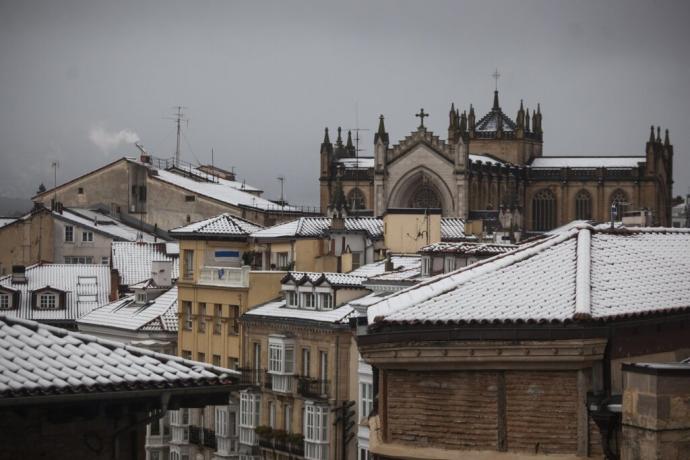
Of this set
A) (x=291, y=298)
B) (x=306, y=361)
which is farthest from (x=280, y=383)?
(x=291, y=298)

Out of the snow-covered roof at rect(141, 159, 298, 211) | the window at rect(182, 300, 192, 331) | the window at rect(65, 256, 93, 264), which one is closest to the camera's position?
the window at rect(182, 300, 192, 331)

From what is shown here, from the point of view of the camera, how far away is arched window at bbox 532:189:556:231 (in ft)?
490

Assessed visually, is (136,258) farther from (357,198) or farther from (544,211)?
(544,211)

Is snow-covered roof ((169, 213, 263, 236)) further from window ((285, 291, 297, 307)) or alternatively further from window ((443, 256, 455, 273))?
window ((443, 256, 455, 273))

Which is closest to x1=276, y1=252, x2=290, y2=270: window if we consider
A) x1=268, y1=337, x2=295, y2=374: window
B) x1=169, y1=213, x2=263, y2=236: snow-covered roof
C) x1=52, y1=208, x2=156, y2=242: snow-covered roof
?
x1=169, y1=213, x2=263, y2=236: snow-covered roof

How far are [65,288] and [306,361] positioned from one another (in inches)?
1073

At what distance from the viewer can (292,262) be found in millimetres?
69000

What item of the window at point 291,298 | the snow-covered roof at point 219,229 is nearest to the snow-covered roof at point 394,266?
the window at point 291,298

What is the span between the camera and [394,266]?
61594 mm

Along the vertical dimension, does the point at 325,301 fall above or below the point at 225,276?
below

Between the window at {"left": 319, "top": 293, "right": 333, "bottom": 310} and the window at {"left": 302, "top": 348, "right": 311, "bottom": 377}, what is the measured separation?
1447 mm

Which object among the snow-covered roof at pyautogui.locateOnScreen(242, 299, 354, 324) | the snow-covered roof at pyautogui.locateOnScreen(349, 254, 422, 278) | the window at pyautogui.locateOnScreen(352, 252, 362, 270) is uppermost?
the window at pyautogui.locateOnScreen(352, 252, 362, 270)

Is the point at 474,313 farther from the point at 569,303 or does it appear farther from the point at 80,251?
the point at 80,251

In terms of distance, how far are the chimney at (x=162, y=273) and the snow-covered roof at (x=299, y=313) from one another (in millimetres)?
14565
